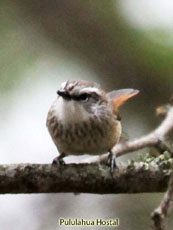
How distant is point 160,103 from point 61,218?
1.18 metres

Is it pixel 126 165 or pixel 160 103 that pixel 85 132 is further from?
pixel 160 103

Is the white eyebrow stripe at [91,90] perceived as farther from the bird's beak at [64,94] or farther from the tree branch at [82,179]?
the tree branch at [82,179]

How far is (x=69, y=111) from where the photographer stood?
345 cm

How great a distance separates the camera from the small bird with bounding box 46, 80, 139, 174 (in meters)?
3.45

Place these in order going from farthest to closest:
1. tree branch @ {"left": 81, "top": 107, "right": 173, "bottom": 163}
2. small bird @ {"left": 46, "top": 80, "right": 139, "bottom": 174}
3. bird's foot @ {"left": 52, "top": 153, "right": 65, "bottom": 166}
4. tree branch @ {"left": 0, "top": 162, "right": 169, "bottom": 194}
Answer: tree branch @ {"left": 81, "top": 107, "right": 173, "bottom": 163} < small bird @ {"left": 46, "top": 80, "right": 139, "bottom": 174} < bird's foot @ {"left": 52, "top": 153, "right": 65, "bottom": 166} < tree branch @ {"left": 0, "top": 162, "right": 169, "bottom": 194}

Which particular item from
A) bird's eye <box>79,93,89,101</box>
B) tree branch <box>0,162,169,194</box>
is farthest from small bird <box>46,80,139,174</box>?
tree branch <box>0,162,169,194</box>

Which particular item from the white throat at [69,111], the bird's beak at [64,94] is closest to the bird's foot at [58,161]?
the white throat at [69,111]

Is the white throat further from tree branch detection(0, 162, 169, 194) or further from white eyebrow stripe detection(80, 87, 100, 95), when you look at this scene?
tree branch detection(0, 162, 169, 194)

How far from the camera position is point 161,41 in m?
4.09

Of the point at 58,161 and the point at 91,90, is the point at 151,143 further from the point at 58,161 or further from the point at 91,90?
the point at 58,161

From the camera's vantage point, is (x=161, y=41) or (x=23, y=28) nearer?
(x=161, y=41)

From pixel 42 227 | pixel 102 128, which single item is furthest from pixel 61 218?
pixel 102 128

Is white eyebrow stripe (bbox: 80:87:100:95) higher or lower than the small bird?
higher

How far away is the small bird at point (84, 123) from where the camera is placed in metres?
3.45
